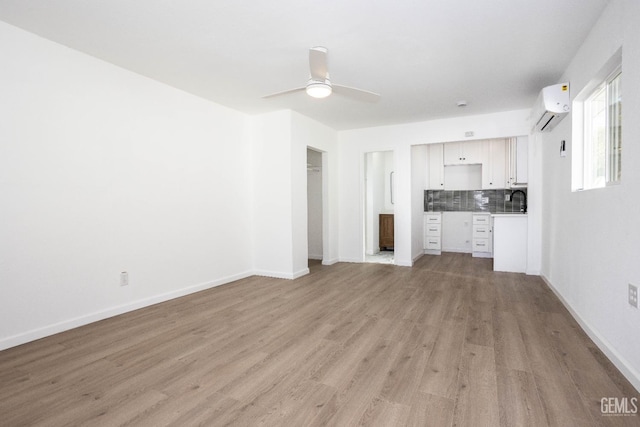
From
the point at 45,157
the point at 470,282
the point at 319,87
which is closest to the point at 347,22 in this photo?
the point at 319,87

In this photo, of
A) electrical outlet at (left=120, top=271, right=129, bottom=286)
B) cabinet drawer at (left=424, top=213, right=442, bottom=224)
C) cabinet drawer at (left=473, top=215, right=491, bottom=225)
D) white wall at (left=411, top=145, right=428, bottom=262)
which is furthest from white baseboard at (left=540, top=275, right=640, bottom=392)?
electrical outlet at (left=120, top=271, right=129, bottom=286)

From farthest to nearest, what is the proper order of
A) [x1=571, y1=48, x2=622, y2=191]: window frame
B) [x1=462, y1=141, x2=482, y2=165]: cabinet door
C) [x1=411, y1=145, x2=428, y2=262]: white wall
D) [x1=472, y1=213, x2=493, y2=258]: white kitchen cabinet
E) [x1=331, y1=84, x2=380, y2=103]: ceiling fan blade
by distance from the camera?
[x1=462, y1=141, x2=482, y2=165]: cabinet door < [x1=472, y1=213, x2=493, y2=258]: white kitchen cabinet < [x1=411, y1=145, x2=428, y2=262]: white wall < [x1=331, y1=84, x2=380, y2=103]: ceiling fan blade < [x1=571, y1=48, x2=622, y2=191]: window frame

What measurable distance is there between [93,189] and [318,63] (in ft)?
8.02

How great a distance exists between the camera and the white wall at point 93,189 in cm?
255

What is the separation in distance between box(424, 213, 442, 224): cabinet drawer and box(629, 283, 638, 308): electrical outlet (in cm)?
519

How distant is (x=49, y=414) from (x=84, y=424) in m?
0.27

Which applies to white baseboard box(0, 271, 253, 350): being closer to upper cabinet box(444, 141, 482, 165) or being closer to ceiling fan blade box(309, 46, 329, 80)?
ceiling fan blade box(309, 46, 329, 80)

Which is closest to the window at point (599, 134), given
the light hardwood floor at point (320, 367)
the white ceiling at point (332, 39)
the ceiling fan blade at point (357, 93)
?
the white ceiling at point (332, 39)

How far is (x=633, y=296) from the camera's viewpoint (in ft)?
6.16

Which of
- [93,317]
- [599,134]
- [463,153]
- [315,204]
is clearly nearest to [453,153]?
[463,153]

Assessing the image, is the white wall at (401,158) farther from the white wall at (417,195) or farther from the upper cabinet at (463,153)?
the upper cabinet at (463,153)

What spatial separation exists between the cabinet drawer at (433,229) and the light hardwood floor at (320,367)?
348 cm

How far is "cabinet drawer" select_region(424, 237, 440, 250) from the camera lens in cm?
704

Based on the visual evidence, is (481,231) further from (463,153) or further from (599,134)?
(599,134)
